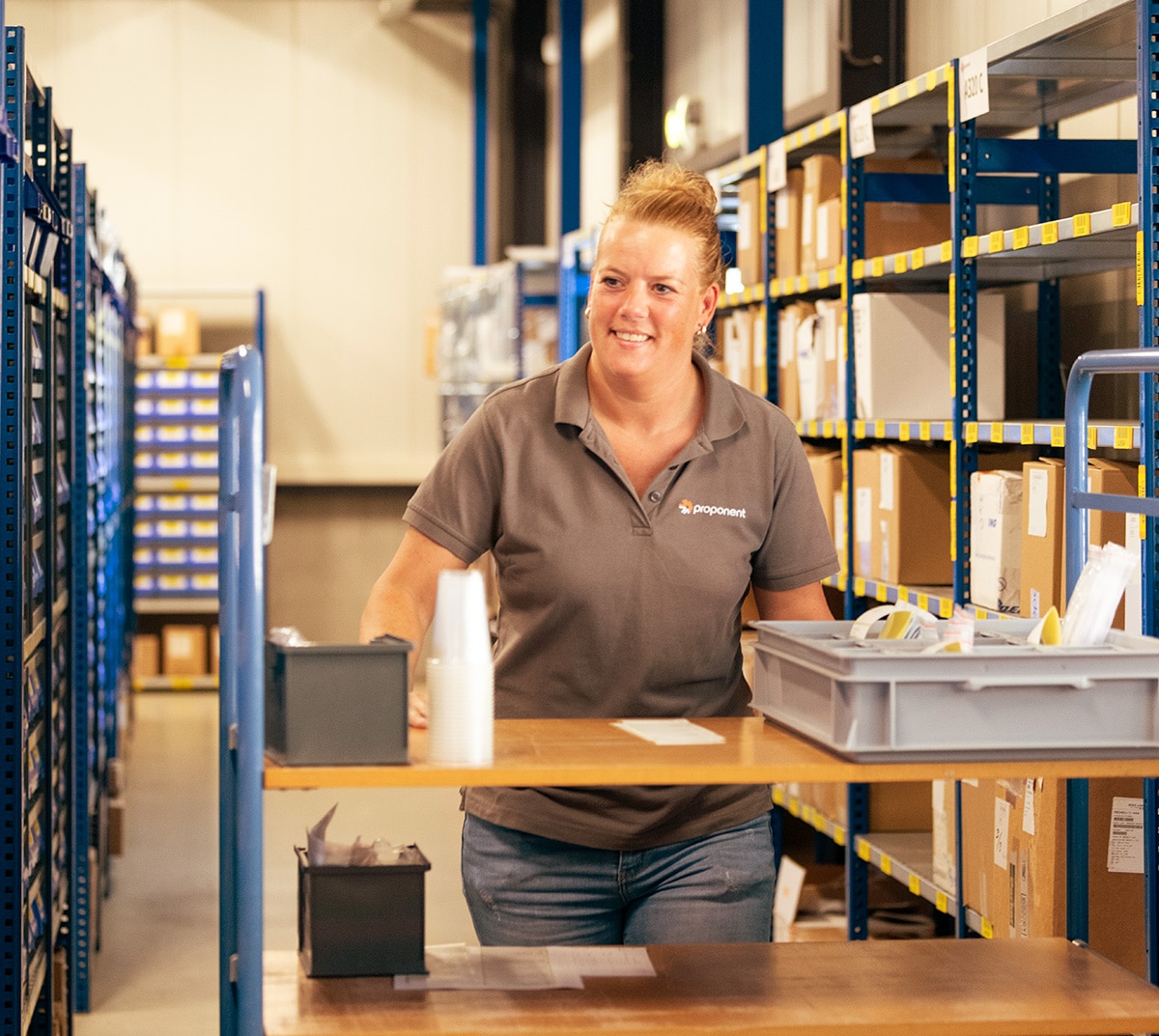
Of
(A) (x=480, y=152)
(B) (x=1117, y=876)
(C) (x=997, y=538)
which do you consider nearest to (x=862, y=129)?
(C) (x=997, y=538)

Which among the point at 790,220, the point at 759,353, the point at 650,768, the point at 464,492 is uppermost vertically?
the point at 790,220

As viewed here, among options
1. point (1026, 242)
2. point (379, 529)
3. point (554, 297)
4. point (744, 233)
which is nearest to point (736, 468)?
point (1026, 242)

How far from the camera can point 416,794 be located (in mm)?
7324

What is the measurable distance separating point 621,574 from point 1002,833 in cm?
155

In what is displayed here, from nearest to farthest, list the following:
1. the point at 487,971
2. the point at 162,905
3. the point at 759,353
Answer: the point at 487,971
the point at 759,353
the point at 162,905

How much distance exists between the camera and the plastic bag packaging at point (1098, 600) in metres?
1.97

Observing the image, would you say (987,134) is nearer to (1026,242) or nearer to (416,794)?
(1026,242)

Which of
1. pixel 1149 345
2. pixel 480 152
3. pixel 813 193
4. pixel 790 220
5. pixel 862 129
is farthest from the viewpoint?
pixel 480 152

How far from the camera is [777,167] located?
4.77 meters

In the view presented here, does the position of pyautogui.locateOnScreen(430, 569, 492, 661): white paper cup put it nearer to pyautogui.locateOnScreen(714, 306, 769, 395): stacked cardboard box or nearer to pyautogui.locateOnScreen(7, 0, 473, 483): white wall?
pyautogui.locateOnScreen(714, 306, 769, 395): stacked cardboard box

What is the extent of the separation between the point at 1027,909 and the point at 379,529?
851cm

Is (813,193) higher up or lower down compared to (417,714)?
higher up

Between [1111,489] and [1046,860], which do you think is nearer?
[1111,489]

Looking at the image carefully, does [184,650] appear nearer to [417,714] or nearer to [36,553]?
[36,553]
